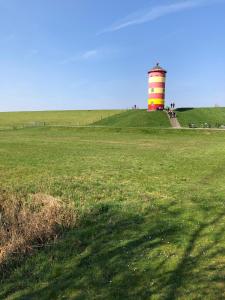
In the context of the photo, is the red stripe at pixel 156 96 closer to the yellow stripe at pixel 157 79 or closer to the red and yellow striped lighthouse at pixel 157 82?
the red and yellow striped lighthouse at pixel 157 82

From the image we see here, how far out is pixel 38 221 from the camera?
11391 mm

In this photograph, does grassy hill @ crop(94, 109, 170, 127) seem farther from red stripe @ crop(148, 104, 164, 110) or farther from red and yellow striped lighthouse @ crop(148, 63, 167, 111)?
red and yellow striped lighthouse @ crop(148, 63, 167, 111)

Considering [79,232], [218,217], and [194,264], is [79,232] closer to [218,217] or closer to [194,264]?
[194,264]

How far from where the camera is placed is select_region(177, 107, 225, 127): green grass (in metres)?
68.4

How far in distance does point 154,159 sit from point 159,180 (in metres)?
8.55

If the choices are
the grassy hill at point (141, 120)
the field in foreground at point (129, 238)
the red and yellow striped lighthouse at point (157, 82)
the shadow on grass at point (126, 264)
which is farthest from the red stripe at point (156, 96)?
the shadow on grass at point (126, 264)

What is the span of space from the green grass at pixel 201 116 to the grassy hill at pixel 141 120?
3.31 m

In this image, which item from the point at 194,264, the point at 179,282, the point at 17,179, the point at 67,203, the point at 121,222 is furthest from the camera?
the point at 17,179

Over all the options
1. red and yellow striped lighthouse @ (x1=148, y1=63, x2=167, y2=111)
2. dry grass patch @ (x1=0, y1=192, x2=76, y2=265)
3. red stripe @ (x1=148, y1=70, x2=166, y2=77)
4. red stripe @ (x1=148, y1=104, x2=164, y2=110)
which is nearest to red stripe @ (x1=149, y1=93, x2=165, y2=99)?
red and yellow striped lighthouse @ (x1=148, y1=63, x2=167, y2=111)

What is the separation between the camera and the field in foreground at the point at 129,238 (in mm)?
8180

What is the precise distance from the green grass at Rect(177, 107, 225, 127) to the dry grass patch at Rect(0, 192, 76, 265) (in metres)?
53.5

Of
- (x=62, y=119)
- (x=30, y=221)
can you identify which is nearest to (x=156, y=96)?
(x=62, y=119)

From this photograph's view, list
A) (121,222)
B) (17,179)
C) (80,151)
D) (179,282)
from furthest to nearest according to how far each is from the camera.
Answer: (80,151)
(17,179)
(121,222)
(179,282)

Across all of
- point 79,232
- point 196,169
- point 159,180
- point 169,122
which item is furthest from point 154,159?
point 169,122
